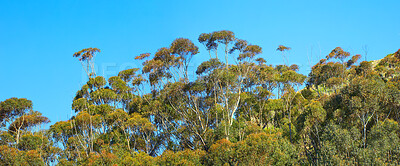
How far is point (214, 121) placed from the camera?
29859mm

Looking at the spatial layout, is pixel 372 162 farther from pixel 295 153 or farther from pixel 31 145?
pixel 31 145

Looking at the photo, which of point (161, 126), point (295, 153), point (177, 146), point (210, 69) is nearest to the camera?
point (295, 153)

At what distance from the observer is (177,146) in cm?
2933

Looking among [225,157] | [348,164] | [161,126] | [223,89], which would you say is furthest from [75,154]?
[348,164]

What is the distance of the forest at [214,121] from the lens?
20.4 m

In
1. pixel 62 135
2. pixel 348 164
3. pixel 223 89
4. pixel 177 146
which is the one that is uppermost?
pixel 223 89

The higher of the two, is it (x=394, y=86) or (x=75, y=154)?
(x=394, y=86)

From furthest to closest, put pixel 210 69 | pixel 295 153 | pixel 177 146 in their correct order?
pixel 177 146, pixel 210 69, pixel 295 153

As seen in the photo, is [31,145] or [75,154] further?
[75,154]

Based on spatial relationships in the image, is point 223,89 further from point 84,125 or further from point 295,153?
point 84,125

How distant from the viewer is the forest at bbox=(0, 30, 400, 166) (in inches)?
803

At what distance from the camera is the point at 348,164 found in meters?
18.9

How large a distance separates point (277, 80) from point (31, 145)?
2205 cm

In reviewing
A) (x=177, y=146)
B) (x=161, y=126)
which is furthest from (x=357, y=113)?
(x=161, y=126)
